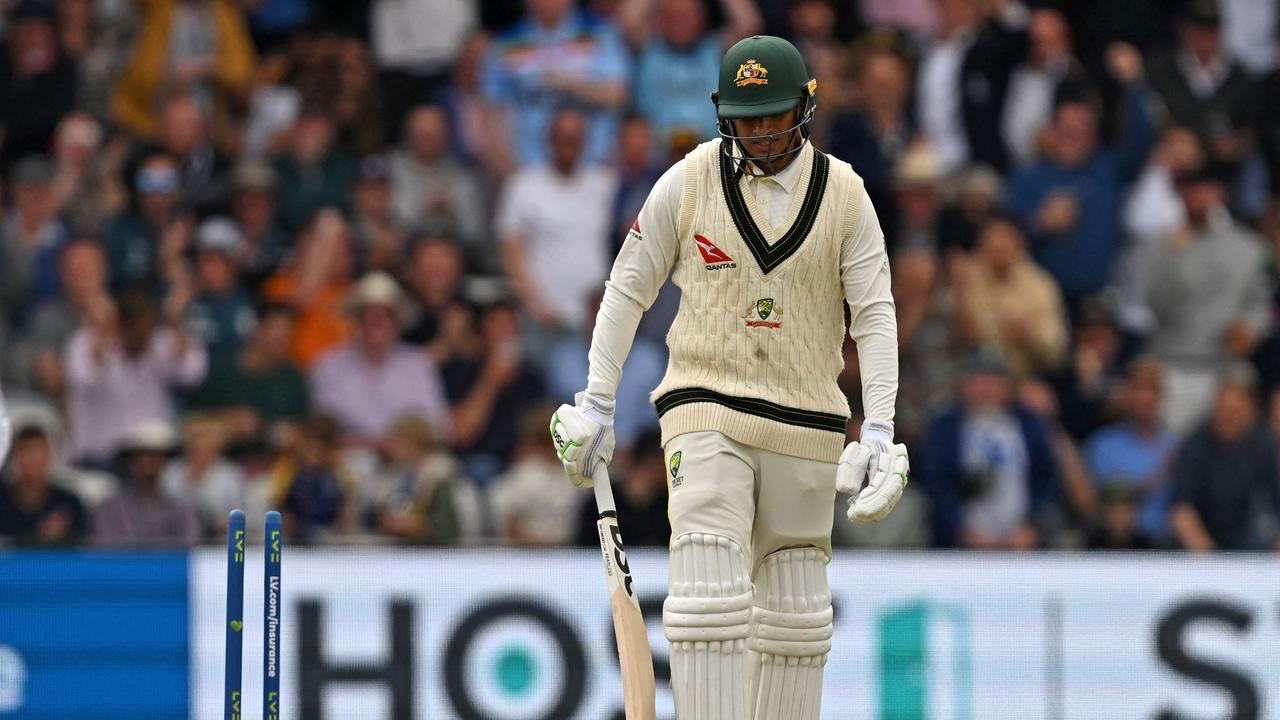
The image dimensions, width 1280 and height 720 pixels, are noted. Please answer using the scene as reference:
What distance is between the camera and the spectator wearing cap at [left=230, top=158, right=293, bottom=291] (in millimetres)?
12695

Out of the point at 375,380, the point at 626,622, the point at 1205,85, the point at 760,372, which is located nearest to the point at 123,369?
the point at 375,380

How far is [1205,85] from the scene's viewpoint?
1397 centimetres

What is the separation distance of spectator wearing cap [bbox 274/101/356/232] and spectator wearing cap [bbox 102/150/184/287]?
0.61 m

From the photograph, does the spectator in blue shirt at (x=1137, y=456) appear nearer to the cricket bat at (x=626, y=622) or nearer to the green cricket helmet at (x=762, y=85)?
the cricket bat at (x=626, y=622)

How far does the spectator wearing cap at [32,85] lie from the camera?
13242mm

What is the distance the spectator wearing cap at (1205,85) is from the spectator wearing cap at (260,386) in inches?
223

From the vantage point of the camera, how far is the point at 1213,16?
14.1m

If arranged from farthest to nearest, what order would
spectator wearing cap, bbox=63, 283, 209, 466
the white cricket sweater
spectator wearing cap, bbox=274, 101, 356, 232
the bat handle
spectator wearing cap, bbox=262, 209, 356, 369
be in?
spectator wearing cap, bbox=274, 101, 356, 232 < spectator wearing cap, bbox=262, 209, 356, 369 < spectator wearing cap, bbox=63, 283, 209, 466 < the bat handle < the white cricket sweater

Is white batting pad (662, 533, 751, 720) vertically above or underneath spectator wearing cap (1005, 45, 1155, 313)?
underneath

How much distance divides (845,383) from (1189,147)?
280 centimetres

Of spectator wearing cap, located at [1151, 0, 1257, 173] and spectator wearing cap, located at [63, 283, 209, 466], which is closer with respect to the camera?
spectator wearing cap, located at [63, 283, 209, 466]

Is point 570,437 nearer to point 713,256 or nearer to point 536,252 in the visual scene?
point 713,256

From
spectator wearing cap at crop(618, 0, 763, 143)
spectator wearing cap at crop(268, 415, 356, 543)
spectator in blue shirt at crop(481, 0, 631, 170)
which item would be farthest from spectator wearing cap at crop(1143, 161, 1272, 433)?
spectator wearing cap at crop(268, 415, 356, 543)

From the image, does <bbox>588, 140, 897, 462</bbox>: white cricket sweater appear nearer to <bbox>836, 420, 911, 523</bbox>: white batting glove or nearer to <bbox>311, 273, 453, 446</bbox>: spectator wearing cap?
<bbox>836, 420, 911, 523</bbox>: white batting glove
